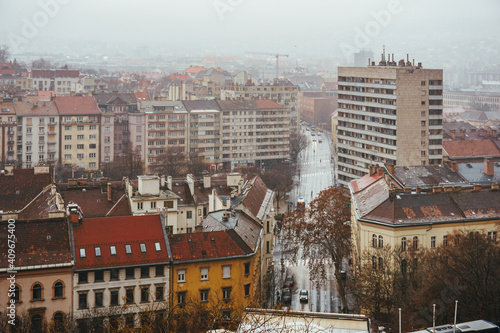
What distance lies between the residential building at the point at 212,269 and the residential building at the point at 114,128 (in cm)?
5391

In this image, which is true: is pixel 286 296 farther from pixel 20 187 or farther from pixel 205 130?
pixel 205 130

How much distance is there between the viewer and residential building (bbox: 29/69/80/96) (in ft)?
488

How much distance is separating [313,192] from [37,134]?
3147cm

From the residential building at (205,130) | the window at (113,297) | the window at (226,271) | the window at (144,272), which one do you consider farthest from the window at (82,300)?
the residential building at (205,130)

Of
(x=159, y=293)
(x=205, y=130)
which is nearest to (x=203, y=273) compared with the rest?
(x=159, y=293)

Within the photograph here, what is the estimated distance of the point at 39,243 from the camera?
36.1 m

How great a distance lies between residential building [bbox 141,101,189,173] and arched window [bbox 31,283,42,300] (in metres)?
56.8

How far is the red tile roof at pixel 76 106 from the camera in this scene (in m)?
90.0

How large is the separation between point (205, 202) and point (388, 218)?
14243 mm

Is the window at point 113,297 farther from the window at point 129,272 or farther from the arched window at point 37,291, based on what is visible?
the arched window at point 37,291

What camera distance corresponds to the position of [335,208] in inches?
1988

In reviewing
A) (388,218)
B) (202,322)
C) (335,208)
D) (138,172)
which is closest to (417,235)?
(388,218)

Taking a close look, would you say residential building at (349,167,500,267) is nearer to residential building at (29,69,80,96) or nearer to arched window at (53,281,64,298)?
arched window at (53,281,64,298)

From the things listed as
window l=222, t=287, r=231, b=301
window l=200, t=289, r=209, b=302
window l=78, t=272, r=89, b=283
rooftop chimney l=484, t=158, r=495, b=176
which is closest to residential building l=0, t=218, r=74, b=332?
window l=78, t=272, r=89, b=283
